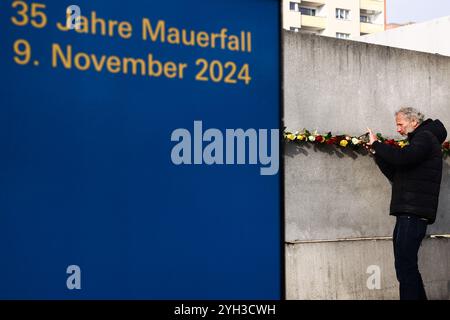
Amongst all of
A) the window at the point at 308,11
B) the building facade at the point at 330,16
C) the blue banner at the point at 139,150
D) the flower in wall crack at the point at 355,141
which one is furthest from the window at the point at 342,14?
the blue banner at the point at 139,150

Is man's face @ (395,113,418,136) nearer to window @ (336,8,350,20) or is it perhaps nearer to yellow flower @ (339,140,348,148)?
yellow flower @ (339,140,348,148)

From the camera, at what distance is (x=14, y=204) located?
8.13ft

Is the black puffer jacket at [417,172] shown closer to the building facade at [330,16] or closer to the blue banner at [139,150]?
the blue banner at [139,150]

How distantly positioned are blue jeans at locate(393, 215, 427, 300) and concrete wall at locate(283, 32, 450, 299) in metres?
0.94

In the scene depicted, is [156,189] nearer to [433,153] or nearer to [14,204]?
[14,204]

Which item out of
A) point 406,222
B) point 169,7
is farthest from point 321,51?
point 169,7

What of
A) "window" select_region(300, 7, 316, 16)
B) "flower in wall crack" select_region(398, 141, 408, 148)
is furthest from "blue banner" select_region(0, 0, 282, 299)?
"window" select_region(300, 7, 316, 16)

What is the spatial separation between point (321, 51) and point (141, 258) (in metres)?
3.98

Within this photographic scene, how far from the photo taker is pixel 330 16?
60.8m

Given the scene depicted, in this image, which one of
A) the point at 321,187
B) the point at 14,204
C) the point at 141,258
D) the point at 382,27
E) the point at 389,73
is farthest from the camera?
the point at 382,27

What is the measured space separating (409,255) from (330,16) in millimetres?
58213

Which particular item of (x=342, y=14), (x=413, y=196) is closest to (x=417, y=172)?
(x=413, y=196)

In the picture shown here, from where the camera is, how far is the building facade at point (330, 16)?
59.4 meters

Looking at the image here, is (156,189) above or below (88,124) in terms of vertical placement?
below
